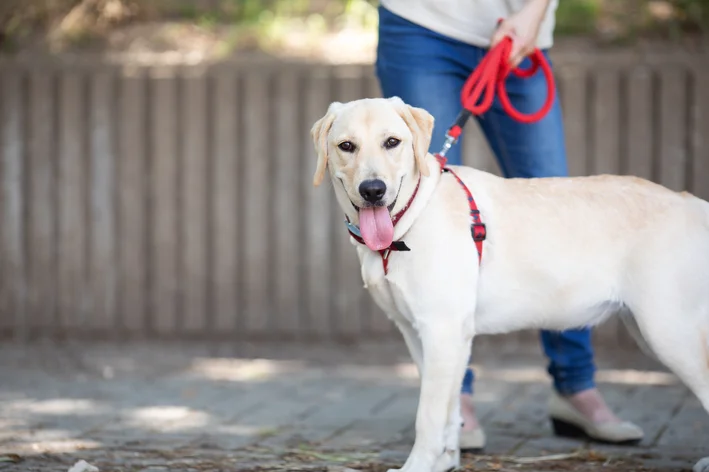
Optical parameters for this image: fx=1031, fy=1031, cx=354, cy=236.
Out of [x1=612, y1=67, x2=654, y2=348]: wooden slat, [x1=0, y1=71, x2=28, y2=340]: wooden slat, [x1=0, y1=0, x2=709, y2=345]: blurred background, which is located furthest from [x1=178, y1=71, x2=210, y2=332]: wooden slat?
[x1=612, y1=67, x2=654, y2=348]: wooden slat

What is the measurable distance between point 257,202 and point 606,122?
2372mm

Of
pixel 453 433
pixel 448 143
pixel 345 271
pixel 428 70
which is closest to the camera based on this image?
pixel 453 433

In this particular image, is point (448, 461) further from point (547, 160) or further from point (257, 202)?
point (257, 202)

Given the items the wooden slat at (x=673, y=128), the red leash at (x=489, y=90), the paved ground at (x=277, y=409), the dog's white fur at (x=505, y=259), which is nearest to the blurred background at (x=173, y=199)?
the paved ground at (x=277, y=409)

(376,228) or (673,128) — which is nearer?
(376,228)

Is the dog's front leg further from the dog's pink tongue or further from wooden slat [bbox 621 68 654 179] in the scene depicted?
wooden slat [bbox 621 68 654 179]

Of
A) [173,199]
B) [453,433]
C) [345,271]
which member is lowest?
[453,433]

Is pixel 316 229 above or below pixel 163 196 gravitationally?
below

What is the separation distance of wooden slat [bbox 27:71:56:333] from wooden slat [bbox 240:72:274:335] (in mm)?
1312

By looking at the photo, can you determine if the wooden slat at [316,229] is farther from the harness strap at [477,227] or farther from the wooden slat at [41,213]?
the harness strap at [477,227]

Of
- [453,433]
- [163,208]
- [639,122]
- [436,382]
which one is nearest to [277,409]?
[453,433]

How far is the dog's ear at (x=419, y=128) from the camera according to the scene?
358 centimetres

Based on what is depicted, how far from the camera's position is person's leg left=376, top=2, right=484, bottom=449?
13.7 feet

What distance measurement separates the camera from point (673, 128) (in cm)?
669
